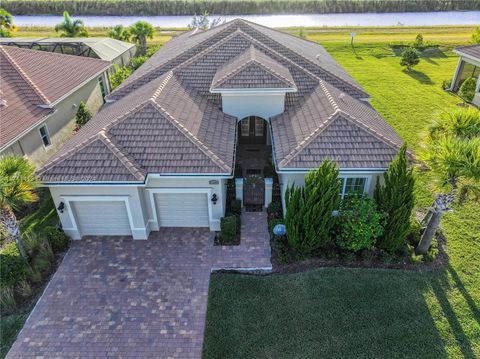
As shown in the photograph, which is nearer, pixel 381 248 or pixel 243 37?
pixel 381 248

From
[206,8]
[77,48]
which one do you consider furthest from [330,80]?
[206,8]

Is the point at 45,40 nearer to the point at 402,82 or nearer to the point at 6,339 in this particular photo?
the point at 6,339

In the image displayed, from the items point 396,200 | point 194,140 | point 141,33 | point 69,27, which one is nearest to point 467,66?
point 396,200

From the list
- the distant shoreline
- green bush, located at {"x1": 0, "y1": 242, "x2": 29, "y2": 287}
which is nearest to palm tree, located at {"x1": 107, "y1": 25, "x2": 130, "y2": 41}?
green bush, located at {"x1": 0, "y1": 242, "x2": 29, "y2": 287}

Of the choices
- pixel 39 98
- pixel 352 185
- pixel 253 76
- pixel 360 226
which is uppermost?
pixel 253 76

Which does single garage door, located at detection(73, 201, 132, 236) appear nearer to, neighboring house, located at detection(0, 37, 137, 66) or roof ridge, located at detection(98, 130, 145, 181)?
roof ridge, located at detection(98, 130, 145, 181)

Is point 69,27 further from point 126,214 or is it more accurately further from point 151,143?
point 126,214

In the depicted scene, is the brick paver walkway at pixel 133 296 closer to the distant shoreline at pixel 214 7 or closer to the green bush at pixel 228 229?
the green bush at pixel 228 229
